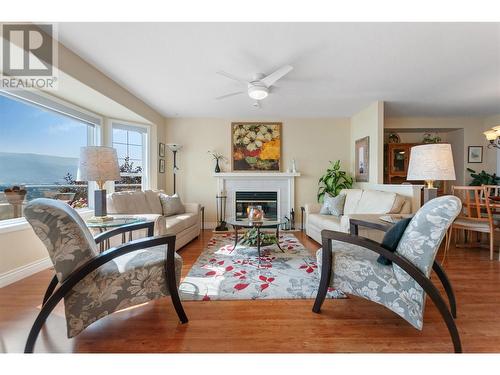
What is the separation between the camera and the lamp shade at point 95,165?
2.20 meters

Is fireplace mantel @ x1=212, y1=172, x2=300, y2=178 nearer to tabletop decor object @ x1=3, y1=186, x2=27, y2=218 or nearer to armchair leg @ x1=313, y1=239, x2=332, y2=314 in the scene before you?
tabletop decor object @ x1=3, y1=186, x2=27, y2=218

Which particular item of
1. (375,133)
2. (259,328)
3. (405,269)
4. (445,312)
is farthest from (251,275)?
(375,133)

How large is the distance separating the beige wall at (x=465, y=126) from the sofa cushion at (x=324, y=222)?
2808 mm

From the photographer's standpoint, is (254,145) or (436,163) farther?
(254,145)

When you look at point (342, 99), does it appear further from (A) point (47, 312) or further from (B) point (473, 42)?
(A) point (47, 312)

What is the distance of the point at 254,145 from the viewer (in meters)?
5.01

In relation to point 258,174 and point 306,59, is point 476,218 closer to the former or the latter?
point 306,59

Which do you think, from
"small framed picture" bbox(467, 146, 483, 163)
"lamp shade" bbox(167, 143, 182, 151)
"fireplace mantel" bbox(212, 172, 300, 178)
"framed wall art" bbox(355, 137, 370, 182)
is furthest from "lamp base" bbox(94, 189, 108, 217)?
"small framed picture" bbox(467, 146, 483, 163)

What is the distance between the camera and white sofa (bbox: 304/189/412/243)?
2.92 m

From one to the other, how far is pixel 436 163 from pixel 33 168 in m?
4.43

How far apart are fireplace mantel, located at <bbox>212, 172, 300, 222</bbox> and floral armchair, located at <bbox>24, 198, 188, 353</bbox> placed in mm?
3400

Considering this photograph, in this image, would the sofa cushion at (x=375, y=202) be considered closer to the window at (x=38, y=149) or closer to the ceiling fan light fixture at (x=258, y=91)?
the ceiling fan light fixture at (x=258, y=91)

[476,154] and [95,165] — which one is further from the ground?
[476,154]
